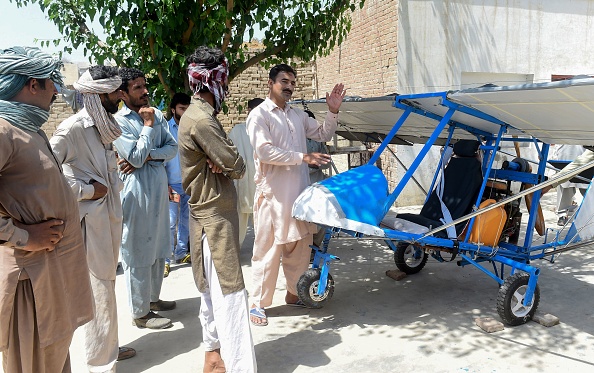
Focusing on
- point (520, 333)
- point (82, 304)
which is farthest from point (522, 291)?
point (82, 304)

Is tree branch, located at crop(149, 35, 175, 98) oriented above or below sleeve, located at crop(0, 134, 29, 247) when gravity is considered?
above

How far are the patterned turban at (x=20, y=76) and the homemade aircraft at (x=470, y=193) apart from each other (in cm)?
216

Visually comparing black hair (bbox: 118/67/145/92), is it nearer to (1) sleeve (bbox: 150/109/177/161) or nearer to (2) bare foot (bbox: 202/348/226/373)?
(1) sleeve (bbox: 150/109/177/161)

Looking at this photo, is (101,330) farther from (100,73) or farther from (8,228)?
(100,73)

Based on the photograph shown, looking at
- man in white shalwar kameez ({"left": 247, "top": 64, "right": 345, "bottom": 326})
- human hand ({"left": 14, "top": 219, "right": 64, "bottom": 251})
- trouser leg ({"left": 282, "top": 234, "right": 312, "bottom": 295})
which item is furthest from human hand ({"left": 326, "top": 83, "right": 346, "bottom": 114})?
human hand ({"left": 14, "top": 219, "right": 64, "bottom": 251})

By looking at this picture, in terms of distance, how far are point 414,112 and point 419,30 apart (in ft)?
17.0

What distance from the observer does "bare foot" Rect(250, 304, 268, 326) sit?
4145 mm

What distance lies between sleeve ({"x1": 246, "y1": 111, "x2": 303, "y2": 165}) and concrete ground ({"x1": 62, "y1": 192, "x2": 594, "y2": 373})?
1.33 m

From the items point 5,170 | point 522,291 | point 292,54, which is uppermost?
point 292,54

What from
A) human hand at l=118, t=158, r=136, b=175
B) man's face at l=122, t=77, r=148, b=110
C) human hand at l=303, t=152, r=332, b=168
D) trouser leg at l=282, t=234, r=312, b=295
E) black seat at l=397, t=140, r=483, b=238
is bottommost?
trouser leg at l=282, t=234, r=312, b=295

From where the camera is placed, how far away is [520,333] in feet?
13.0

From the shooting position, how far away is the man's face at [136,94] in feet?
12.5

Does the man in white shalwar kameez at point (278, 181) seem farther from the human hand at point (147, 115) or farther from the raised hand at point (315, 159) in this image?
the human hand at point (147, 115)

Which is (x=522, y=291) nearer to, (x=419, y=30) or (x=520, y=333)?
(x=520, y=333)
